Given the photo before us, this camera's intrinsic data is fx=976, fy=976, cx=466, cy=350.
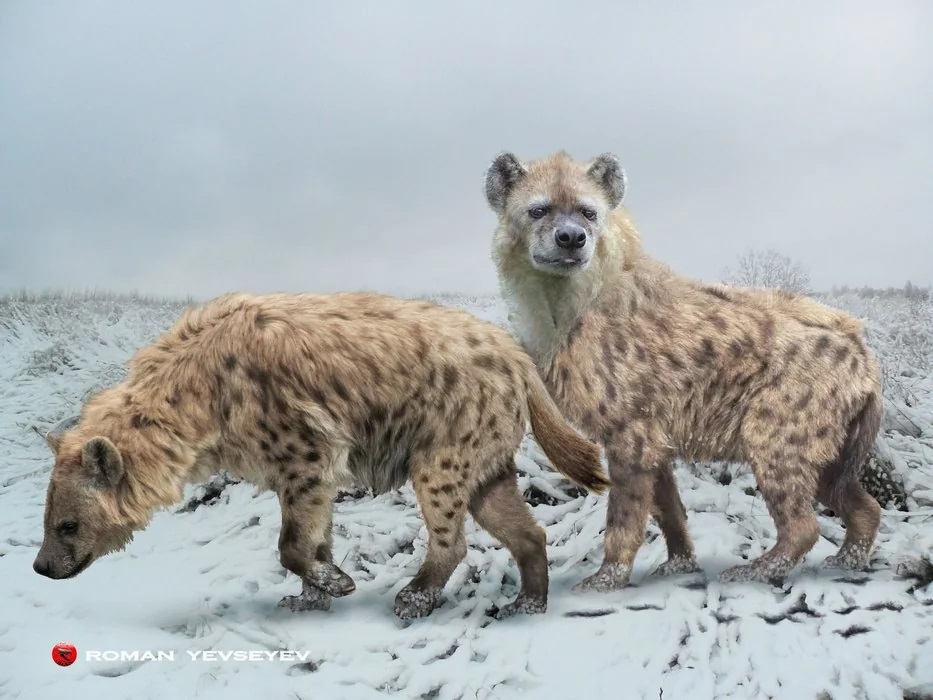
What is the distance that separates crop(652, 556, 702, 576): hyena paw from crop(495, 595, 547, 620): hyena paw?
0.46 metres

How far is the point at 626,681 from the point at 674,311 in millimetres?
1288

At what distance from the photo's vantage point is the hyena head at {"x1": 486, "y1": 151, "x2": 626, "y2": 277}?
310 cm

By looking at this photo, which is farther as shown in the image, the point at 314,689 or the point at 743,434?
the point at 743,434

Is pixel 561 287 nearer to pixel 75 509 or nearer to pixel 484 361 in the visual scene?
pixel 484 361

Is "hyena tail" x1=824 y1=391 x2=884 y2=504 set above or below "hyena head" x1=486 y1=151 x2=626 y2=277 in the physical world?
below

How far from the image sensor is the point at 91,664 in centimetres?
285

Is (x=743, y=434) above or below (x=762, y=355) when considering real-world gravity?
below

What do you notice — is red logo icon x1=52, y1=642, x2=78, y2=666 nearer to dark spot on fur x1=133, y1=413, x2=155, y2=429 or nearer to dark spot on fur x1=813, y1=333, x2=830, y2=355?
dark spot on fur x1=133, y1=413, x2=155, y2=429

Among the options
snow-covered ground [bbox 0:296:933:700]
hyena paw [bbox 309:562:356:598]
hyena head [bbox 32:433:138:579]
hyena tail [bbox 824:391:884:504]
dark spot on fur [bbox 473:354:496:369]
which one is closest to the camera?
snow-covered ground [bbox 0:296:933:700]

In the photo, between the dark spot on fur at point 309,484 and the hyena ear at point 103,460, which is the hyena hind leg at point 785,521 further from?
the hyena ear at point 103,460

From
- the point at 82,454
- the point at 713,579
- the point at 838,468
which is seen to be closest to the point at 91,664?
the point at 82,454

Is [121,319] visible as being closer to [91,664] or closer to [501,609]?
[91,664]

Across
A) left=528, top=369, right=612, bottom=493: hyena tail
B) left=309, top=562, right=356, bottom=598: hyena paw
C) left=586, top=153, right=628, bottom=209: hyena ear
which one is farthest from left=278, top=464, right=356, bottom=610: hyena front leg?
left=586, top=153, right=628, bottom=209: hyena ear

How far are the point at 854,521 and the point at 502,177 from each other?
66.8 inches
